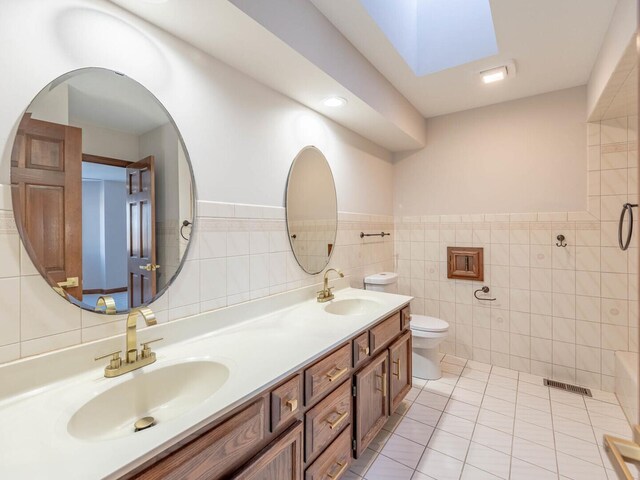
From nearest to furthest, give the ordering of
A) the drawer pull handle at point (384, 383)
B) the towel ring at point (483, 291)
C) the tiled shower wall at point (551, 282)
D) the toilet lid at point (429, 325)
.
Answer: the drawer pull handle at point (384, 383) < the tiled shower wall at point (551, 282) < the toilet lid at point (429, 325) < the towel ring at point (483, 291)

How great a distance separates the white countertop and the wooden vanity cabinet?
43 millimetres

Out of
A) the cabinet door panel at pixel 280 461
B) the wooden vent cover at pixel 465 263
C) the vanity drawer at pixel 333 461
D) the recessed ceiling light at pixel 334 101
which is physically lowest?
the vanity drawer at pixel 333 461

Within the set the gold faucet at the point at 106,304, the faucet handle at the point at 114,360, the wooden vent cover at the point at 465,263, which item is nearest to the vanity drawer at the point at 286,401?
the faucet handle at the point at 114,360

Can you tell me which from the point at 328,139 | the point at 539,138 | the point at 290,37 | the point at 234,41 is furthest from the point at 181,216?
the point at 539,138

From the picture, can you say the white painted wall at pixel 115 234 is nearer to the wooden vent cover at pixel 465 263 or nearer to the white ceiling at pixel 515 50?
the white ceiling at pixel 515 50

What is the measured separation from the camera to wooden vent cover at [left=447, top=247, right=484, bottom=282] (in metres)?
2.75

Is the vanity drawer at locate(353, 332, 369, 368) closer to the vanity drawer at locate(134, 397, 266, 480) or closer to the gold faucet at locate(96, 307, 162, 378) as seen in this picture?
the vanity drawer at locate(134, 397, 266, 480)

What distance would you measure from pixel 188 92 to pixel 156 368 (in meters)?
1.15

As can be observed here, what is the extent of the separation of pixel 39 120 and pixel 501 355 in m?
3.36

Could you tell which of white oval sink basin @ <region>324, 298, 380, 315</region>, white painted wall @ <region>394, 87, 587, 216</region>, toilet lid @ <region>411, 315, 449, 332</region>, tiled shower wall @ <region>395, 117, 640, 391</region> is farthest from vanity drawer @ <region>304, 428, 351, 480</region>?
white painted wall @ <region>394, 87, 587, 216</region>

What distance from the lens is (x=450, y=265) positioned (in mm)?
2895

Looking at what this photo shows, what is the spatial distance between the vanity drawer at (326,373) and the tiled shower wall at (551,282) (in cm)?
192

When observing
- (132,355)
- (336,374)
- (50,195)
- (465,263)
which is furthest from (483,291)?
(50,195)

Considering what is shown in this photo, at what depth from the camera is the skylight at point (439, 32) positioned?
1.88m
